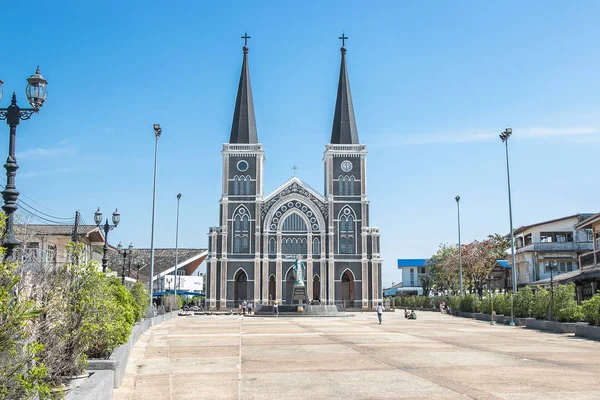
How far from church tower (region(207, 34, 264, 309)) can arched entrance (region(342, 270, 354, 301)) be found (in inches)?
428

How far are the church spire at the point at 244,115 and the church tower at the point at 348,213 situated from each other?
10.00 m

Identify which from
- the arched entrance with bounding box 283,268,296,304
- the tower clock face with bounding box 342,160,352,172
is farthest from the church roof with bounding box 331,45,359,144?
the arched entrance with bounding box 283,268,296,304

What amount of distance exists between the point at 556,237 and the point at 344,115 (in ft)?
99.1

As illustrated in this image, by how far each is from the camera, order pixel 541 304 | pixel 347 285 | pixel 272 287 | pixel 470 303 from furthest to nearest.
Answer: pixel 347 285, pixel 272 287, pixel 470 303, pixel 541 304

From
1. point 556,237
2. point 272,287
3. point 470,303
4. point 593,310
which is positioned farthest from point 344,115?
point 593,310

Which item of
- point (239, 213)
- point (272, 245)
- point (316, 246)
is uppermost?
point (239, 213)

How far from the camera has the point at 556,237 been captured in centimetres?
5941

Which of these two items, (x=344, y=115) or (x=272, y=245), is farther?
(x=344, y=115)

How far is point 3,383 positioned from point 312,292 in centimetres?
6939

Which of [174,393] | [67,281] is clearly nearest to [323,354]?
[174,393]

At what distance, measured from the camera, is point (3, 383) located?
196 inches

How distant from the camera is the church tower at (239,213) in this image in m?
72.0

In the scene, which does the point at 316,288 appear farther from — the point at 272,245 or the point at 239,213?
the point at 239,213

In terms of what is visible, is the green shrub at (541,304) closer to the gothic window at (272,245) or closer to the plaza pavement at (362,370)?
the plaza pavement at (362,370)
